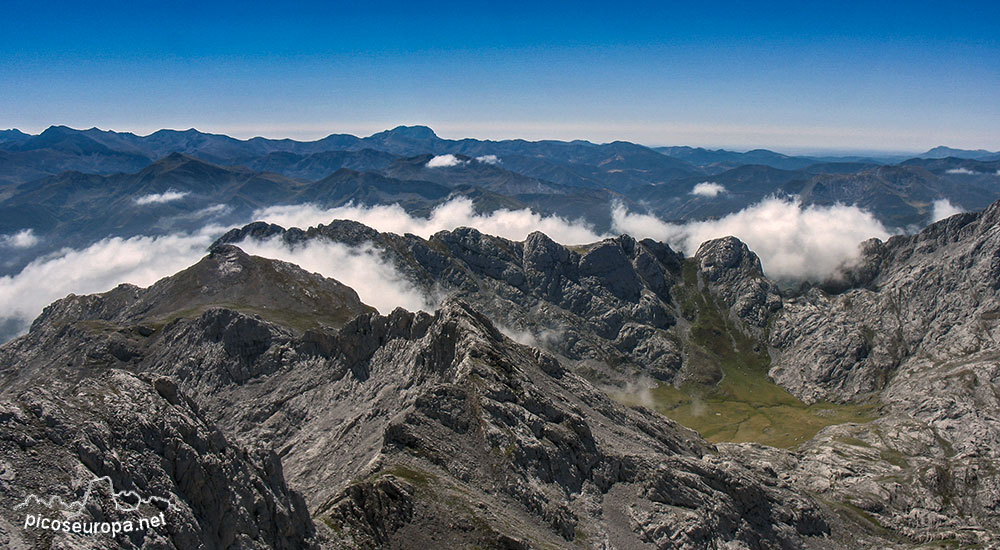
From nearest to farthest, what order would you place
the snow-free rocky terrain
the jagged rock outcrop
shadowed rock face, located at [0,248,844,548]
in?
1. the jagged rock outcrop
2. the snow-free rocky terrain
3. shadowed rock face, located at [0,248,844,548]

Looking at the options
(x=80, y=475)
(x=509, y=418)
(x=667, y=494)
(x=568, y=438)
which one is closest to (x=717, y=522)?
(x=667, y=494)

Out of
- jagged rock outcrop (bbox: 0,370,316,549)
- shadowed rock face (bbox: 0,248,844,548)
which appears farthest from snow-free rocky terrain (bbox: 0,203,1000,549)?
shadowed rock face (bbox: 0,248,844,548)

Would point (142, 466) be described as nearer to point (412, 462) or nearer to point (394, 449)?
point (412, 462)

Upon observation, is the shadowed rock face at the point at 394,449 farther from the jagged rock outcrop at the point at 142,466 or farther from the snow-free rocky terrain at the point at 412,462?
the snow-free rocky terrain at the point at 412,462

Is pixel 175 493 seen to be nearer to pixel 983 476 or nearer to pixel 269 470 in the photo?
pixel 269 470

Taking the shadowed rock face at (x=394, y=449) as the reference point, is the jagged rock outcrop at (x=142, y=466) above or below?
above

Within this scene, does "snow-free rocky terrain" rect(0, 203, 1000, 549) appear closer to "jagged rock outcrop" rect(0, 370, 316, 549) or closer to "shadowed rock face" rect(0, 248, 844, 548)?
"jagged rock outcrop" rect(0, 370, 316, 549)

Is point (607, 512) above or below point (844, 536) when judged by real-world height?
above

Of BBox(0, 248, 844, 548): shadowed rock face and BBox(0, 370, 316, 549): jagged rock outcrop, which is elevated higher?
BBox(0, 370, 316, 549): jagged rock outcrop

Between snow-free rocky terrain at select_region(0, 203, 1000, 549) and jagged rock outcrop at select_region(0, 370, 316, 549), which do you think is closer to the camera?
jagged rock outcrop at select_region(0, 370, 316, 549)

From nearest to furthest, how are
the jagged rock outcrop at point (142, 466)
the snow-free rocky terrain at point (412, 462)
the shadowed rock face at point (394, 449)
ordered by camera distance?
the jagged rock outcrop at point (142, 466), the snow-free rocky terrain at point (412, 462), the shadowed rock face at point (394, 449)

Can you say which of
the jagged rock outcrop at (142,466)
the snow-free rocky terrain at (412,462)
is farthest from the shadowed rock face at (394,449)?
the snow-free rocky terrain at (412,462)
